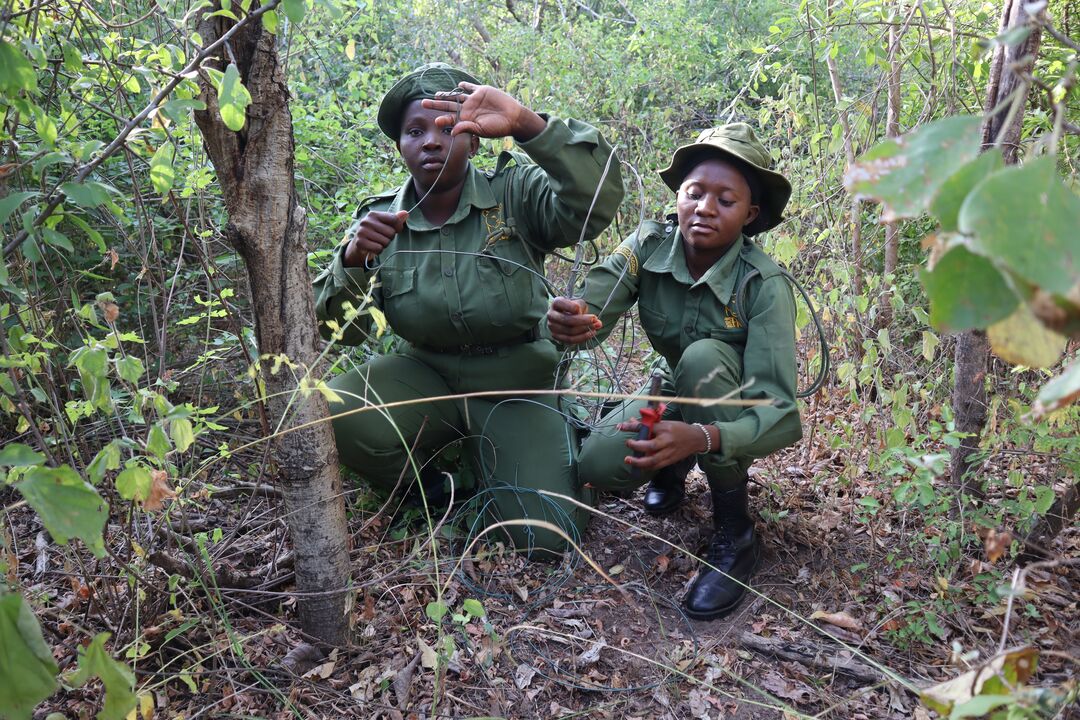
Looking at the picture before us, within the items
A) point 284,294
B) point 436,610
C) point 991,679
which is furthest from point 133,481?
point 991,679

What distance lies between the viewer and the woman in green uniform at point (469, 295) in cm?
288

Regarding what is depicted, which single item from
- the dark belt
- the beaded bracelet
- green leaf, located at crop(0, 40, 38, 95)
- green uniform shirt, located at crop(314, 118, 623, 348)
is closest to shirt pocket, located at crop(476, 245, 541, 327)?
green uniform shirt, located at crop(314, 118, 623, 348)

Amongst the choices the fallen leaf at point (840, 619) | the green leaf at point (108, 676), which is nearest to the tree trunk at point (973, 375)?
the fallen leaf at point (840, 619)

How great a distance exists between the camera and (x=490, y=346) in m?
3.20

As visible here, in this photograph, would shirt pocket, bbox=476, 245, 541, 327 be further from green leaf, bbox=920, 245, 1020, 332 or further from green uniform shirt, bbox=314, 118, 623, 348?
green leaf, bbox=920, 245, 1020, 332

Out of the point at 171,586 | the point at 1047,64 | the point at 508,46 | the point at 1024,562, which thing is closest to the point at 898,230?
the point at 1047,64

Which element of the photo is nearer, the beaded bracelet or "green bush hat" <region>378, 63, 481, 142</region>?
the beaded bracelet

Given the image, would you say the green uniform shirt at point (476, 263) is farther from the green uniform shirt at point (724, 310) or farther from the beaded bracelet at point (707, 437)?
the beaded bracelet at point (707, 437)

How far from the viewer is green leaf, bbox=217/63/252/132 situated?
163 centimetres

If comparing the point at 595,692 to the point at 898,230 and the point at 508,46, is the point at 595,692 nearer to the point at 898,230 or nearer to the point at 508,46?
the point at 898,230

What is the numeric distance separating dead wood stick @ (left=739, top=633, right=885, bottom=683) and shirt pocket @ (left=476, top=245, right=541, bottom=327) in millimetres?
1389

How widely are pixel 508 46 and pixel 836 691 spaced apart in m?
6.46

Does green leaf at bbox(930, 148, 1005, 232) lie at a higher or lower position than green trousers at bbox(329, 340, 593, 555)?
higher

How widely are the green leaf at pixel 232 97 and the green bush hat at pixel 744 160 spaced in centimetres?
159
